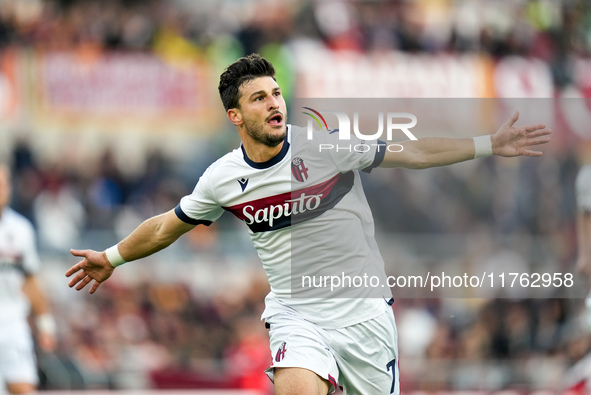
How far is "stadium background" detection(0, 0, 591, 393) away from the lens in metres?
12.6

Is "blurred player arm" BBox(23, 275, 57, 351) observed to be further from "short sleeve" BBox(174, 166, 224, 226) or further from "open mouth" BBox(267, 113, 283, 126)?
"open mouth" BBox(267, 113, 283, 126)

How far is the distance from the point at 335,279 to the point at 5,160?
33.7 feet

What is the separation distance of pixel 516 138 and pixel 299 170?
1425 millimetres

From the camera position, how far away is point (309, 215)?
239 inches

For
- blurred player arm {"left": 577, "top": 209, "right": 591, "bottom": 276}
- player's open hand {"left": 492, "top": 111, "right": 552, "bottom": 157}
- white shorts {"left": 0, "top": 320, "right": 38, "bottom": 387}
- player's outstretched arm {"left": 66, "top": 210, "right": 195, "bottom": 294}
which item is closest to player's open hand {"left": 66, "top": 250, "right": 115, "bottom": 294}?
player's outstretched arm {"left": 66, "top": 210, "right": 195, "bottom": 294}


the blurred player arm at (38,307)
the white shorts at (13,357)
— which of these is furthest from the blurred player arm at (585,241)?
the white shorts at (13,357)

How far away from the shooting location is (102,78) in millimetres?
15570

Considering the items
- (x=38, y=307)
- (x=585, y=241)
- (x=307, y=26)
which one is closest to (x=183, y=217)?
(x=585, y=241)

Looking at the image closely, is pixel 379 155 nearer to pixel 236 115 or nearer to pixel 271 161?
pixel 271 161

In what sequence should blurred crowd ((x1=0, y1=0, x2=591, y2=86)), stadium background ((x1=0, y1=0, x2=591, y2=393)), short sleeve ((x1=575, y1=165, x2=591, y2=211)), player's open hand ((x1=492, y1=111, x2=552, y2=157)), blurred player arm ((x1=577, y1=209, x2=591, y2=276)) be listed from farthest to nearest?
1. blurred crowd ((x1=0, y1=0, x2=591, y2=86))
2. stadium background ((x1=0, y1=0, x2=591, y2=393))
3. short sleeve ((x1=575, y1=165, x2=591, y2=211))
4. blurred player arm ((x1=577, y1=209, x2=591, y2=276))
5. player's open hand ((x1=492, y1=111, x2=552, y2=157))

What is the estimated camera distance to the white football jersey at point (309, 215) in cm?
607

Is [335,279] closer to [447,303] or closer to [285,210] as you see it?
[285,210]

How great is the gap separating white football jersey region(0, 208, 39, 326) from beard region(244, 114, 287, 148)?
5.28m

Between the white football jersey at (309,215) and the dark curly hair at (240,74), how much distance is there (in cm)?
40
